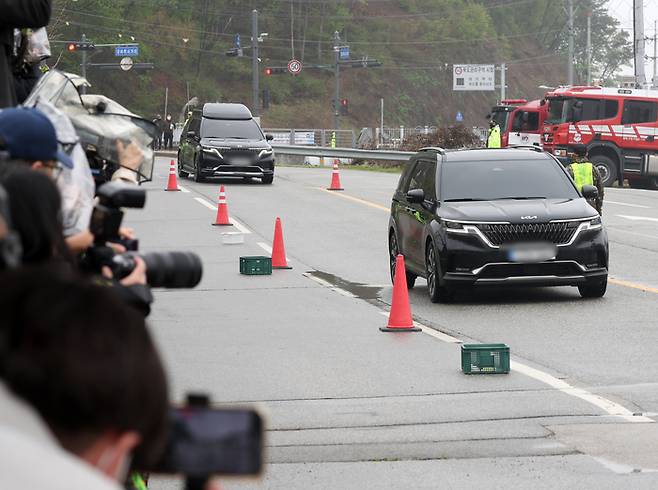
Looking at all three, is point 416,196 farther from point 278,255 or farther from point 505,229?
point 278,255

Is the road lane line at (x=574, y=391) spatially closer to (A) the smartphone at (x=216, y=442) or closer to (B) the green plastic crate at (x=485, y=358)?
(B) the green plastic crate at (x=485, y=358)

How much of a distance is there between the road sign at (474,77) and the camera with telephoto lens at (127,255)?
110m

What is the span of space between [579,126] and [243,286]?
27916 millimetres

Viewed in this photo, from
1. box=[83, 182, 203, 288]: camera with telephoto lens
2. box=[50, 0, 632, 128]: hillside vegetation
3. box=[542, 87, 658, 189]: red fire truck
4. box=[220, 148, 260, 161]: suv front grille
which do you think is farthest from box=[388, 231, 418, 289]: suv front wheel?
box=[50, 0, 632, 128]: hillside vegetation

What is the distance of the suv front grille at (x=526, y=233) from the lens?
599 inches

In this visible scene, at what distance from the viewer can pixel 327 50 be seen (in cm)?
11744

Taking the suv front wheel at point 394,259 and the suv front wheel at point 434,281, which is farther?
the suv front wheel at point 394,259

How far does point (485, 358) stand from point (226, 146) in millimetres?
26899

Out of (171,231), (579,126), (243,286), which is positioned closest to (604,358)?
(243,286)

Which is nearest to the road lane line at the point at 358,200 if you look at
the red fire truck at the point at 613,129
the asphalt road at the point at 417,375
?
the asphalt road at the point at 417,375

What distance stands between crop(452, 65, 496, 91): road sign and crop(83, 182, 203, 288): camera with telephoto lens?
109863 mm

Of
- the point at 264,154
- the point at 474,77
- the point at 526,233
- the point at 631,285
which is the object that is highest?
the point at 474,77

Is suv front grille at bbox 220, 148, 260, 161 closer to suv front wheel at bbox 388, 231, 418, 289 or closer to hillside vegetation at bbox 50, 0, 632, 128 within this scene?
suv front wheel at bbox 388, 231, 418, 289

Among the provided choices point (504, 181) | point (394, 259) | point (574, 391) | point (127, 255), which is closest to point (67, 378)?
point (127, 255)
